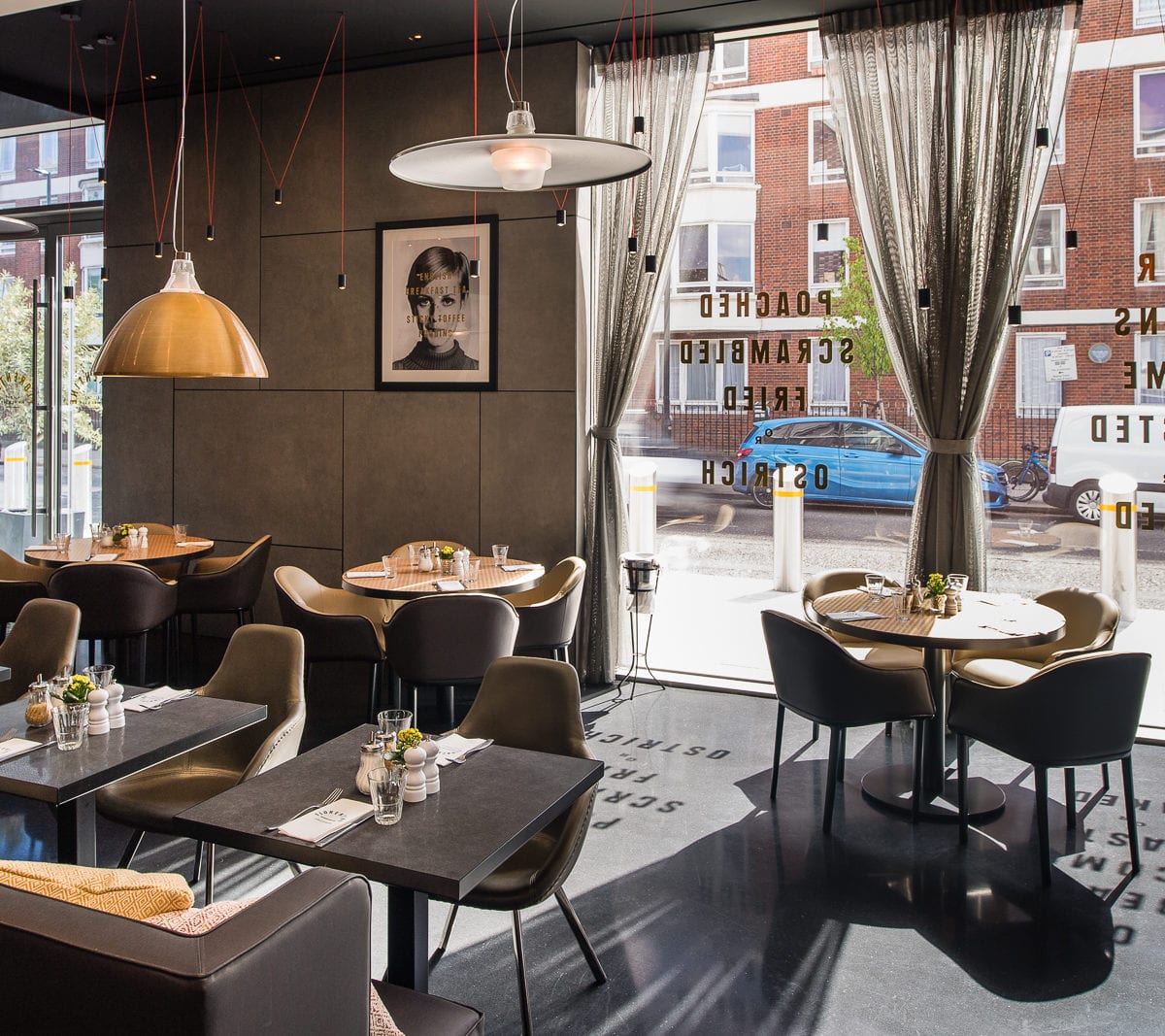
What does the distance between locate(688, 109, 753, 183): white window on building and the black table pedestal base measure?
3662 millimetres

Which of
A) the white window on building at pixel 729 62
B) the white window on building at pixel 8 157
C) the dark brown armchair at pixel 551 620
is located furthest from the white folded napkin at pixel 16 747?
the white window on building at pixel 8 157

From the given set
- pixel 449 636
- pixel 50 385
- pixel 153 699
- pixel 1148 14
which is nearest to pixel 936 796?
pixel 449 636

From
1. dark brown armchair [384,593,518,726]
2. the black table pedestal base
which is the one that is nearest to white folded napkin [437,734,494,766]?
dark brown armchair [384,593,518,726]

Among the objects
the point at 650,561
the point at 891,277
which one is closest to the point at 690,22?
the point at 891,277

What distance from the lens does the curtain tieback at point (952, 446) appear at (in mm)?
5863

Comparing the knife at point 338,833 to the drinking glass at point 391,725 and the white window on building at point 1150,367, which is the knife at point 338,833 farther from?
the white window on building at point 1150,367

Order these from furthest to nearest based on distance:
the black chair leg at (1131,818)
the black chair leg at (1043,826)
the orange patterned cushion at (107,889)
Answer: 1. the black chair leg at (1131,818)
2. the black chair leg at (1043,826)
3. the orange patterned cushion at (107,889)

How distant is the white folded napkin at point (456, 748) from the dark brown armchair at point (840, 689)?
1.79 metres

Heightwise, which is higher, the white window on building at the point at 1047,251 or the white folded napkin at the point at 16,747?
the white window on building at the point at 1047,251

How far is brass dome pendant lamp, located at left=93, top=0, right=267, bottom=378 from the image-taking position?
3615mm

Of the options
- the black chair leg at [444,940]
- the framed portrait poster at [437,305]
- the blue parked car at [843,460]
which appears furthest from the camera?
the framed portrait poster at [437,305]

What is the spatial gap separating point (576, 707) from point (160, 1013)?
199 centimetres

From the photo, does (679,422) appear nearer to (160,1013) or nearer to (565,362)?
(565,362)

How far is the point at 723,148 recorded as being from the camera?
21.8ft
